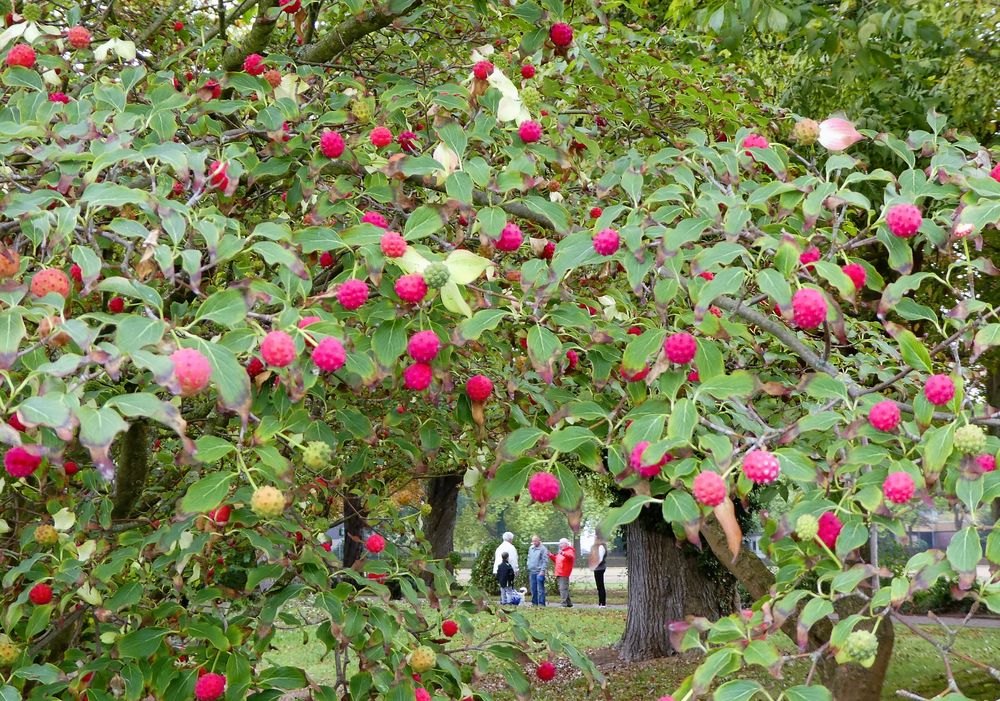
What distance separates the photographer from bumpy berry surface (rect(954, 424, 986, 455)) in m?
1.86

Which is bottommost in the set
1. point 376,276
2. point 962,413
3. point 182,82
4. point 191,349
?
point 962,413

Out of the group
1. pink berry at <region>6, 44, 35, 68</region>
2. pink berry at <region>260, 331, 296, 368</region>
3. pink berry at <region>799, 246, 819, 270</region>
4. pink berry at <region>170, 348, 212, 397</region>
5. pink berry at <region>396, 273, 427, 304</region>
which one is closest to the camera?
pink berry at <region>170, 348, 212, 397</region>

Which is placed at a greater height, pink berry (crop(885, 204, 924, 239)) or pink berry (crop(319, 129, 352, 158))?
pink berry (crop(319, 129, 352, 158))

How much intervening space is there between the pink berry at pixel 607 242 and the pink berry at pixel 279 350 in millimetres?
812

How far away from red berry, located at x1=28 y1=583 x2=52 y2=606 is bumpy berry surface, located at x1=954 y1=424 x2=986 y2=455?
2.68 m

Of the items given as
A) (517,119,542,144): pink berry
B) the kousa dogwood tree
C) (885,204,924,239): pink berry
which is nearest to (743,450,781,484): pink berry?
the kousa dogwood tree

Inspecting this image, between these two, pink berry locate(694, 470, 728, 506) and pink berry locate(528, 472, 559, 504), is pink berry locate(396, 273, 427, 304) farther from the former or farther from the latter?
pink berry locate(694, 470, 728, 506)

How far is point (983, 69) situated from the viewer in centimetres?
679

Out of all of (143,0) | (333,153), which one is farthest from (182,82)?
(143,0)

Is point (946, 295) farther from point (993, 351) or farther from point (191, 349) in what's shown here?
point (191, 349)

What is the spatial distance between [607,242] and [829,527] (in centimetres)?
83

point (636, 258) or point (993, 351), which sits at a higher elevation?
point (993, 351)

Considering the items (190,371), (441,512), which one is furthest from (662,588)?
(190,371)

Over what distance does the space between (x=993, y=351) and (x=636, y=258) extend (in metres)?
8.23
